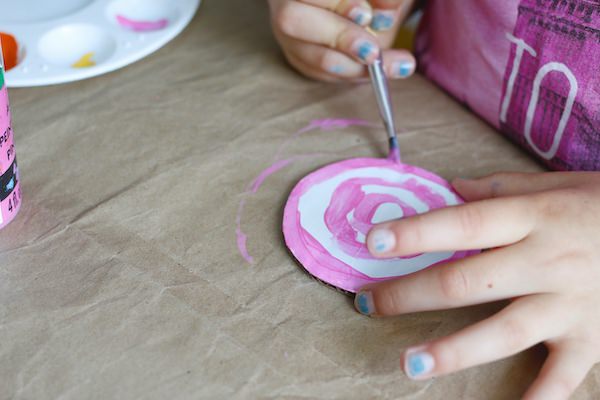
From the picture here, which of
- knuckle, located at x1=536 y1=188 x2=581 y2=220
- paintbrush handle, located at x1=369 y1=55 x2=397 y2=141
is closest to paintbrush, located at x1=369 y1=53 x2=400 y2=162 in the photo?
paintbrush handle, located at x1=369 y1=55 x2=397 y2=141

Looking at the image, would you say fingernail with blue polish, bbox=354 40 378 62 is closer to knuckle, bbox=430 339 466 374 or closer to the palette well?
the palette well

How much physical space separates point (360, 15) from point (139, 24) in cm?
32

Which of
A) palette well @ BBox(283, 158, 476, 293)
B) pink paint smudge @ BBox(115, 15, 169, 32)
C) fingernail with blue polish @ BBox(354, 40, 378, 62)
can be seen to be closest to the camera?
palette well @ BBox(283, 158, 476, 293)

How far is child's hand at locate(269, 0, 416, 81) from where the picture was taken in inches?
31.7

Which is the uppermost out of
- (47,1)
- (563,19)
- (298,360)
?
(563,19)

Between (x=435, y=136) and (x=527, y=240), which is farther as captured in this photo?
(x=435, y=136)

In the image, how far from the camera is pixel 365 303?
2.00ft

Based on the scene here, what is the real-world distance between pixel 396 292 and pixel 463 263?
0.06 m

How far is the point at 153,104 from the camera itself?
0.84m

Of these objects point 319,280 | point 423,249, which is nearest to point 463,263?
point 423,249

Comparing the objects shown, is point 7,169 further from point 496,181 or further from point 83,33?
point 496,181

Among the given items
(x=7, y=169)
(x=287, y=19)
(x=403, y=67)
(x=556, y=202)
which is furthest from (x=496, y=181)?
(x=7, y=169)

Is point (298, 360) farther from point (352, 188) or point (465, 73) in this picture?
point (465, 73)

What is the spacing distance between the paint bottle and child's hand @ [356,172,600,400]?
1.07 ft
